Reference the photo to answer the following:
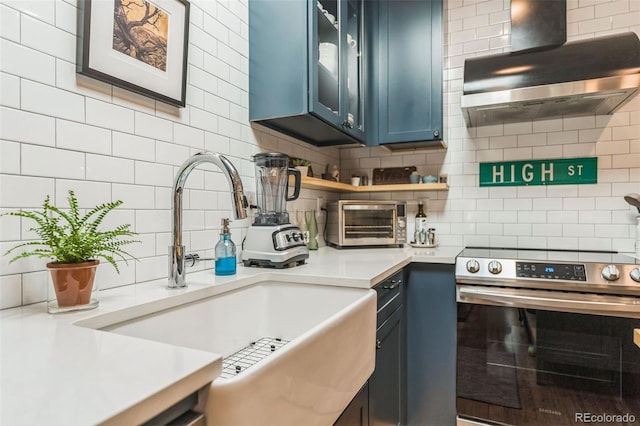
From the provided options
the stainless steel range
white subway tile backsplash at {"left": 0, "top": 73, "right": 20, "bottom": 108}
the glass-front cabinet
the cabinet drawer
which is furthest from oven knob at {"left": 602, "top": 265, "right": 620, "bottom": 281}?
white subway tile backsplash at {"left": 0, "top": 73, "right": 20, "bottom": 108}

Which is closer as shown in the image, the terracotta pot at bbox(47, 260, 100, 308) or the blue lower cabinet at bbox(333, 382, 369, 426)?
the terracotta pot at bbox(47, 260, 100, 308)

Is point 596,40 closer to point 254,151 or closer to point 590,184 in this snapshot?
point 590,184

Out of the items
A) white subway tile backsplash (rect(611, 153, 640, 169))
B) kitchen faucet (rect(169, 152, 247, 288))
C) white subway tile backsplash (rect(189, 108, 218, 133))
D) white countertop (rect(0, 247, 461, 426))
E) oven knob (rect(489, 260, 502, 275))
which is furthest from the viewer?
white subway tile backsplash (rect(611, 153, 640, 169))

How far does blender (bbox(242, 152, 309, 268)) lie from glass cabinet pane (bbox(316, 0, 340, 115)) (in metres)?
0.42

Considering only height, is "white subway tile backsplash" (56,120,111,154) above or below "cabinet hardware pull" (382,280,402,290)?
above

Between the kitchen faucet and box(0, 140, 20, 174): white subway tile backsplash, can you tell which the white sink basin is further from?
box(0, 140, 20, 174): white subway tile backsplash

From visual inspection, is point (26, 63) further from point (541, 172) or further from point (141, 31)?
point (541, 172)

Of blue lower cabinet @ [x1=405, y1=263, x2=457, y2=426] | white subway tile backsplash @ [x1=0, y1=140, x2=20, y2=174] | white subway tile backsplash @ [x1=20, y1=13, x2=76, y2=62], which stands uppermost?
white subway tile backsplash @ [x1=20, y1=13, x2=76, y2=62]

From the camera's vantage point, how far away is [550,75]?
72.6 inches

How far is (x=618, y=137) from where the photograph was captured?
7.01ft

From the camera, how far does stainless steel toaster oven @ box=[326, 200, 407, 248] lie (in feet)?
7.67

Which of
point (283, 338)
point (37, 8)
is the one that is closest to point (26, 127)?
point (37, 8)

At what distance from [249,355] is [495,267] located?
49.5 inches

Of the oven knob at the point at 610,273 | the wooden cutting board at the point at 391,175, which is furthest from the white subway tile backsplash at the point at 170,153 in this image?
the oven knob at the point at 610,273
